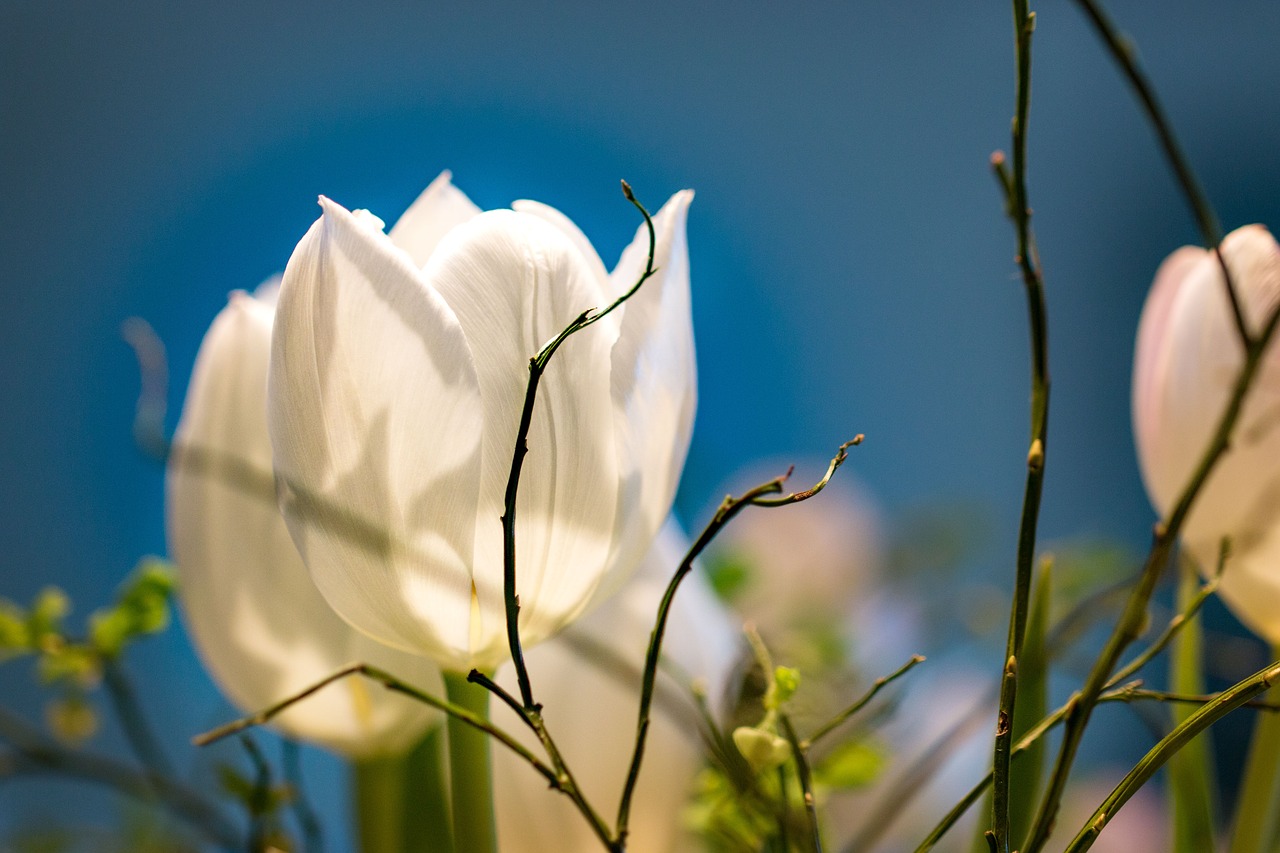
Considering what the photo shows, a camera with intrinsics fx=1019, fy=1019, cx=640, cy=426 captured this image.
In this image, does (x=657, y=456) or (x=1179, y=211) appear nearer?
(x=657, y=456)

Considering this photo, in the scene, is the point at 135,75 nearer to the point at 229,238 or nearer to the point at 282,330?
the point at 229,238

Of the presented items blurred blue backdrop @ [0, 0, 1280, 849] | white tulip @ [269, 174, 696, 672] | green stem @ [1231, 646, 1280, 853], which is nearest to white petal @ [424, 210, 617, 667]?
white tulip @ [269, 174, 696, 672]

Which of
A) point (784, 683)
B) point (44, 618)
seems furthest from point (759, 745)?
point (44, 618)

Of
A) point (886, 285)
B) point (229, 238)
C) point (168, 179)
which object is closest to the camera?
point (229, 238)

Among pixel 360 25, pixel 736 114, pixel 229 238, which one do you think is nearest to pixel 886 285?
pixel 736 114

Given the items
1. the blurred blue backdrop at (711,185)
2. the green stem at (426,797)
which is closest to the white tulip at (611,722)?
the green stem at (426,797)
